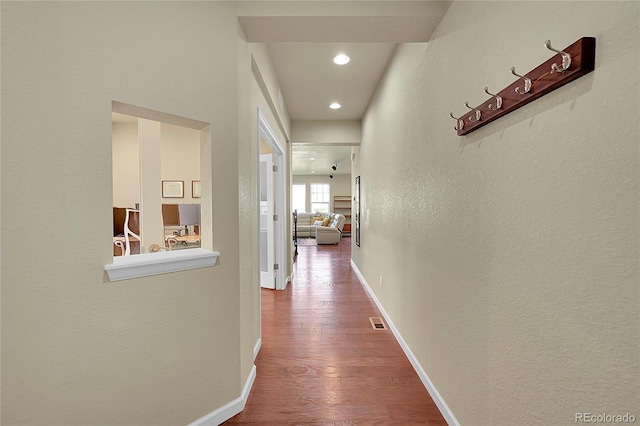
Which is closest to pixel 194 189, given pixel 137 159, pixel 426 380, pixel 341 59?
pixel 137 159

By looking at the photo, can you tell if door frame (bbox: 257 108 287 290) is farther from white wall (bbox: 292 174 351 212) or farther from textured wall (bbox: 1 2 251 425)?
white wall (bbox: 292 174 351 212)

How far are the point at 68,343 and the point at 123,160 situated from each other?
557cm

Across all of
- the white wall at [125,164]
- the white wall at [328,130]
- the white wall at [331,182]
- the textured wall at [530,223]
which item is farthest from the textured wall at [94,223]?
the white wall at [331,182]

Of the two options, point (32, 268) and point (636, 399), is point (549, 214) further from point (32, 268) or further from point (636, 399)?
point (32, 268)

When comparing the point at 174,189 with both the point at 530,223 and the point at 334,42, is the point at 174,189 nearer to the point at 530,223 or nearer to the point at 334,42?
the point at 334,42

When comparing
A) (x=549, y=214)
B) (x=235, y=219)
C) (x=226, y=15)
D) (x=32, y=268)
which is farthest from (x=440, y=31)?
(x=32, y=268)

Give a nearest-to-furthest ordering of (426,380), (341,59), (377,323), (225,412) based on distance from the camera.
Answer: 1. (225,412)
2. (426,380)
3. (341,59)
4. (377,323)

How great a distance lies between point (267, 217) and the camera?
4219 mm

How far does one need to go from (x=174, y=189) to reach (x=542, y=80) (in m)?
6.23

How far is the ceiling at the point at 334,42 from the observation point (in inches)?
66.1

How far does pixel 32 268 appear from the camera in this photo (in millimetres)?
1068

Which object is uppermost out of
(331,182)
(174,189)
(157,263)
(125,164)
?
(331,182)

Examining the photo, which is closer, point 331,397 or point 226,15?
point 226,15

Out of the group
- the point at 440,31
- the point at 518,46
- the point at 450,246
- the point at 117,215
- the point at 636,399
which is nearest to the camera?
the point at 636,399
